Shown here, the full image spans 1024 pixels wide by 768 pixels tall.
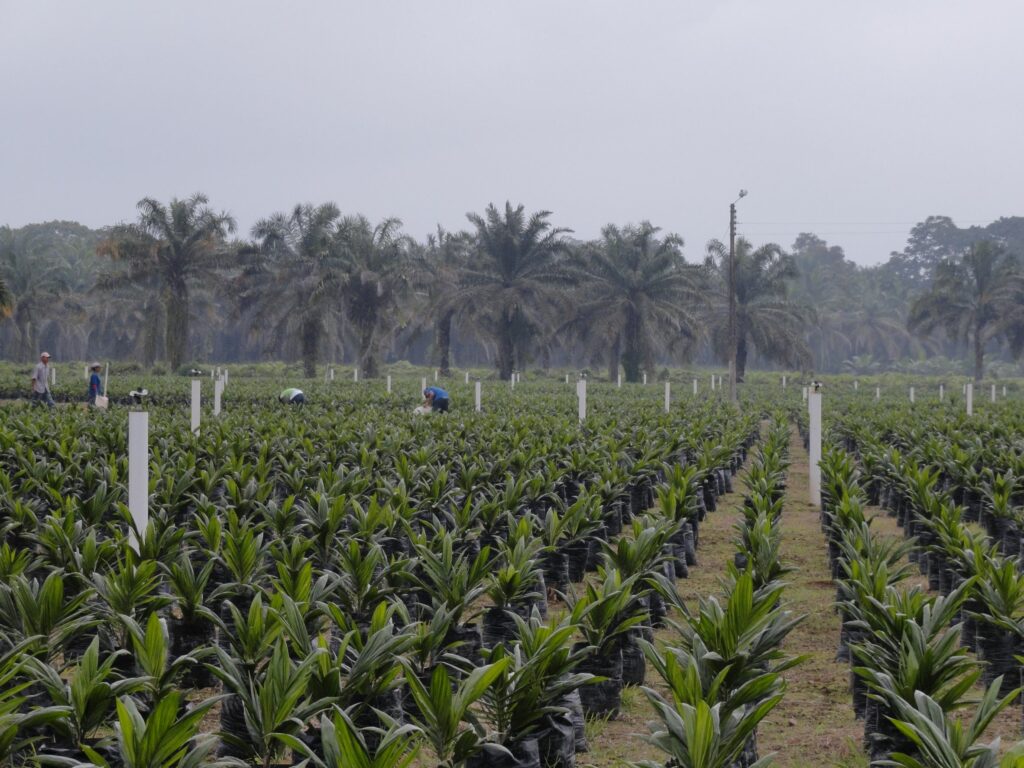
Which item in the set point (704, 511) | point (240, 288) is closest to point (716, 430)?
point (704, 511)

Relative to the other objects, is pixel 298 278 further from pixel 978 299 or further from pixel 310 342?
pixel 978 299

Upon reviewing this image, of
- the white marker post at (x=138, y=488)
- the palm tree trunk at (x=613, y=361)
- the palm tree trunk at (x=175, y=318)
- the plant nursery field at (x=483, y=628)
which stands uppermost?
the palm tree trunk at (x=175, y=318)

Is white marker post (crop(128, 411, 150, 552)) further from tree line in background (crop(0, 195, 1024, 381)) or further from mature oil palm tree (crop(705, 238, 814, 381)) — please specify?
mature oil palm tree (crop(705, 238, 814, 381))

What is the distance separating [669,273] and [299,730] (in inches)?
1659

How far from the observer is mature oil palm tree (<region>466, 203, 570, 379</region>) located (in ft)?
142

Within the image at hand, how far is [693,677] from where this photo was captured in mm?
3578

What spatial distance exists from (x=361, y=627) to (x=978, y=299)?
5305 cm

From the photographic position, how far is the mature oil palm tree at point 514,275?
43156 mm

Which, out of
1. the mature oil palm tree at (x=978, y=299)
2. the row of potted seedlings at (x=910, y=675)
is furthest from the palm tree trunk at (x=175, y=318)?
the row of potted seedlings at (x=910, y=675)

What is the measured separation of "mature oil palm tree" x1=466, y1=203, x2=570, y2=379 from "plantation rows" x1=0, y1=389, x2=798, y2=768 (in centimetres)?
3306

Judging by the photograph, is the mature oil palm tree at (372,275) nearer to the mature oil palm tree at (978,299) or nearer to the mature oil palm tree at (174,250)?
the mature oil palm tree at (174,250)

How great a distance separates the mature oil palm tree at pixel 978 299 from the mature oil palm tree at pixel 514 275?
20.2 metres

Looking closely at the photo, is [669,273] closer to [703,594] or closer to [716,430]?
[716,430]

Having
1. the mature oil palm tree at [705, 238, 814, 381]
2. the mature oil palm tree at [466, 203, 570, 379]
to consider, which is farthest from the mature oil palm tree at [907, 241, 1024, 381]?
the mature oil palm tree at [466, 203, 570, 379]
